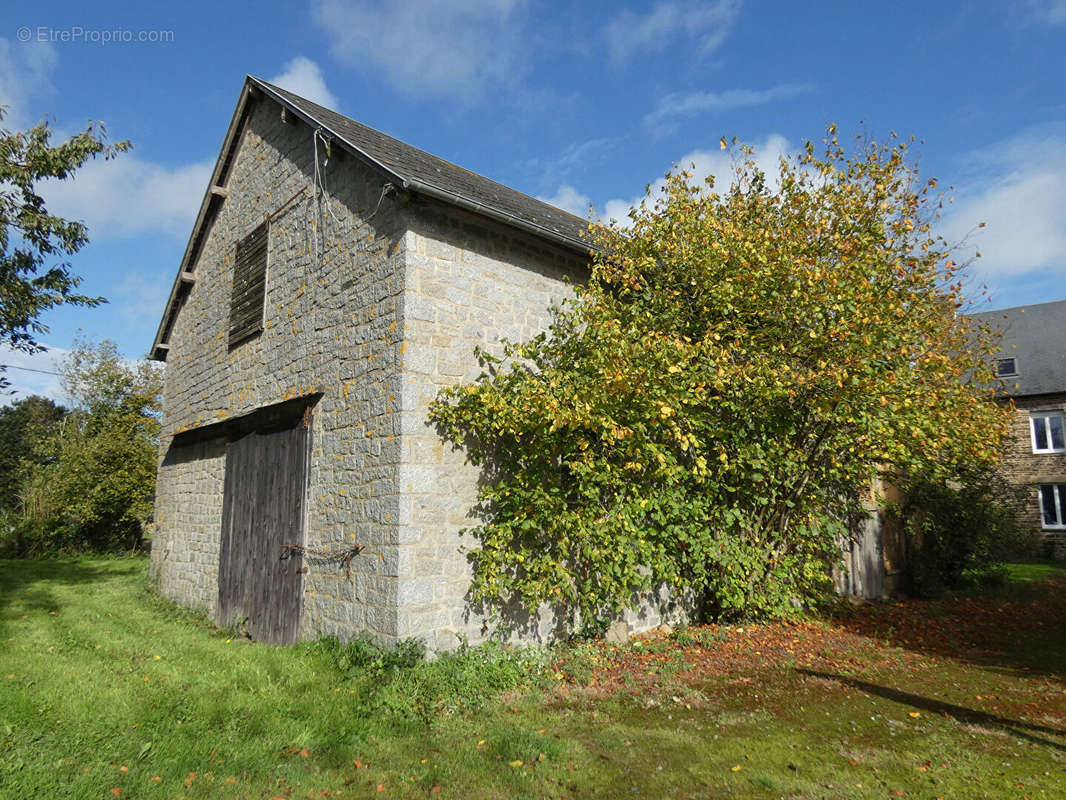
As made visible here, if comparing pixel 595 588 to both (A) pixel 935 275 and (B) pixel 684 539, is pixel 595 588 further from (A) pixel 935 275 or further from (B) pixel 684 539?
(A) pixel 935 275

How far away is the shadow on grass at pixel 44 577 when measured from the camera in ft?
31.9

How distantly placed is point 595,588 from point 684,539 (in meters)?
1.10

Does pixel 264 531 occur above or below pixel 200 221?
below

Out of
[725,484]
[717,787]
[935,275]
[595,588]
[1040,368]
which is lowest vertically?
[717,787]

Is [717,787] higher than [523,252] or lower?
lower

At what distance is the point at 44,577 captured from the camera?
519 inches

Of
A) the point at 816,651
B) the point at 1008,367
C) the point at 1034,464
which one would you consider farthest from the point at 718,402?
the point at 1008,367

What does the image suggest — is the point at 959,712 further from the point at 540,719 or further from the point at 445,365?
the point at 445,365

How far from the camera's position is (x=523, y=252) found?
741cm

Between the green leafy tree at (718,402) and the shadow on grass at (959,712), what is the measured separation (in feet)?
4.61

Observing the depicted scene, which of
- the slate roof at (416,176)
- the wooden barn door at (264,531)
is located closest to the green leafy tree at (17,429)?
the wooden barn door at (264,531)

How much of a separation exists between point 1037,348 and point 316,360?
24.9m

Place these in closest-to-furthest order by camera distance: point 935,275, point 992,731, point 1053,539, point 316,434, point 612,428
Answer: point 992,731
point 612,428
point 316,434
point 935,275
point 1053,539

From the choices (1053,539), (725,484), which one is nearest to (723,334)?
(725,484)
